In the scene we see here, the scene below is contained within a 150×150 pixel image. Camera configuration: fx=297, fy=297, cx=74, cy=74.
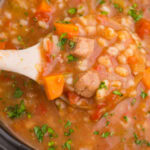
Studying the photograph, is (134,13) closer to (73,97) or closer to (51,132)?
(73,97)

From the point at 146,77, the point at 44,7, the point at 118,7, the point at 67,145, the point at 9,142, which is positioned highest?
the point at 44,7

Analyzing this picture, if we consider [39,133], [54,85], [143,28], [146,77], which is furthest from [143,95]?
[39,133]

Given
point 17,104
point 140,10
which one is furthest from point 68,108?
point 140,10

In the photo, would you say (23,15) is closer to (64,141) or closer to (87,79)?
(87,79)

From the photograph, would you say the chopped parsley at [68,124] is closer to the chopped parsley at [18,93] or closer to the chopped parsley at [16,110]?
the chopped parsley at [16,110]

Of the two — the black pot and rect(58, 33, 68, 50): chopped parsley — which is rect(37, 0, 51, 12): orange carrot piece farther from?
the black pot

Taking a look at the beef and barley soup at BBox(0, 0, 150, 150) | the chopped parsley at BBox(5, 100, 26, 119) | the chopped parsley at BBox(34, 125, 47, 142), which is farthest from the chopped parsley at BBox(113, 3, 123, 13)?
the chopped parsley at BBox(34, 125, 47, 142)

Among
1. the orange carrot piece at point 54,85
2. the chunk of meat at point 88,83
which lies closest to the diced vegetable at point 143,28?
the chunk of meat at point 88,83
